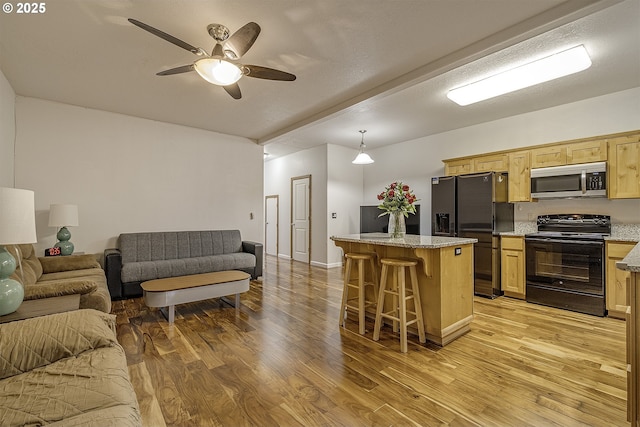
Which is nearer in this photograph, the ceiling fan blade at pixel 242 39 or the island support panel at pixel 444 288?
the ceiling fan blade at pixel 242 39

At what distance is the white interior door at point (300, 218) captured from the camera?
22.1 feet

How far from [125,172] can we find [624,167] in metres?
6.81

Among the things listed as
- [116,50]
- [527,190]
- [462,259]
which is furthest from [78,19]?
[527,190]

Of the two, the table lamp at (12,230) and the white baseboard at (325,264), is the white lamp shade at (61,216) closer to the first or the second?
the table lamp at (12,230)

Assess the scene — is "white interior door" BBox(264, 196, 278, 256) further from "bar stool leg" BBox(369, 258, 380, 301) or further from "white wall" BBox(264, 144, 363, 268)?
"bar stool leg" BBox(369, 258, 380, 301)

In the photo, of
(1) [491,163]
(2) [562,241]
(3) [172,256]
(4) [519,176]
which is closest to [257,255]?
(3) [172,256]

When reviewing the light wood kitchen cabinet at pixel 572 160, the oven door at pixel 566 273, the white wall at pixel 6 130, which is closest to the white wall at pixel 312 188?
the light wood kitchen cabinet at pixel 572 160

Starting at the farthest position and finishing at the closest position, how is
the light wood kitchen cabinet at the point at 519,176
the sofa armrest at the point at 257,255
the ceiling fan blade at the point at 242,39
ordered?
the sofa armrest at the point at 257,255
the light wood kitchen cabinet at the point at 519,176
the ceiling fan blade at the point at 242,39

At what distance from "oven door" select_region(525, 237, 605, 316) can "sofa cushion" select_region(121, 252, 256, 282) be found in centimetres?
418

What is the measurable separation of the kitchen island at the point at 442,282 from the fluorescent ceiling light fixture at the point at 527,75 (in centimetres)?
184

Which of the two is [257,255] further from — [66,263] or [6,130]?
[6,130]

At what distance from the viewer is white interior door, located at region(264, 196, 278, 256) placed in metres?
7.88

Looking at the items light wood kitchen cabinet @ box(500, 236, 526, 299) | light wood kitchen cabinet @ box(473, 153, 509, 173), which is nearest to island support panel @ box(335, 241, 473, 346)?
light wood kitchen cabinet @ box(500, 236, 526, 299)

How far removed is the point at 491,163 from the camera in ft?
14.4
